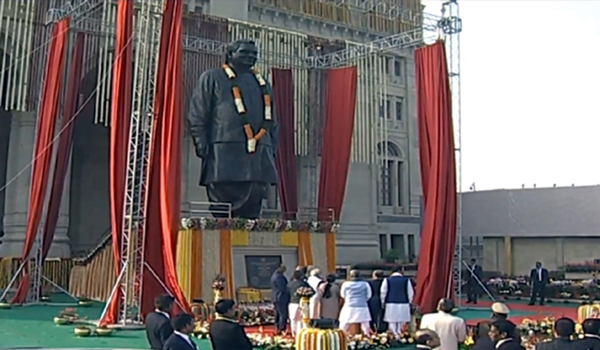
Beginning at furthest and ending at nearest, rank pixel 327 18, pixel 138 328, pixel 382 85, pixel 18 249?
pixel 327 18
pixel 382 85
pixel 18 249
pixel 138 328

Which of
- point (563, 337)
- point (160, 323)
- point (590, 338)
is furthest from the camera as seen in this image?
point (160, 323)

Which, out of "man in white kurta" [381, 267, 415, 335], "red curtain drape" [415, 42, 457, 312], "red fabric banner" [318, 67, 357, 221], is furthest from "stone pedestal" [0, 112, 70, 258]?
"man in white kurta" [381, 267, 415, 335]

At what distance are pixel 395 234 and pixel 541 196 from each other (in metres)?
6.98

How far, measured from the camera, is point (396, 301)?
11102 millimetres

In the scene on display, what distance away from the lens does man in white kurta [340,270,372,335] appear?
10383 millimetres

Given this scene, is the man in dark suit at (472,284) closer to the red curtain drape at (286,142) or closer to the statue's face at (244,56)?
the red curtain drape at (286,142)

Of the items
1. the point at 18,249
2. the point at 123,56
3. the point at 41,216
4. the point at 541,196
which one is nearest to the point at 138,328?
the point at 123,56

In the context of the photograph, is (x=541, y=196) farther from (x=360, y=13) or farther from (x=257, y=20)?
(x=257, y=20)

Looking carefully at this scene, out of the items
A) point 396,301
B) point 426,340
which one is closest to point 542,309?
point 396,301

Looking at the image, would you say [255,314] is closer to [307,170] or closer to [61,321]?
[61,321]

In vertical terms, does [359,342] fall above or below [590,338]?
below

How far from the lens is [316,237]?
53.1 ft

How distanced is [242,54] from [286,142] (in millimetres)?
6512

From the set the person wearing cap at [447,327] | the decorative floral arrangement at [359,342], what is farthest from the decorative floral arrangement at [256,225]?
the person wearing cap at [447,327]
